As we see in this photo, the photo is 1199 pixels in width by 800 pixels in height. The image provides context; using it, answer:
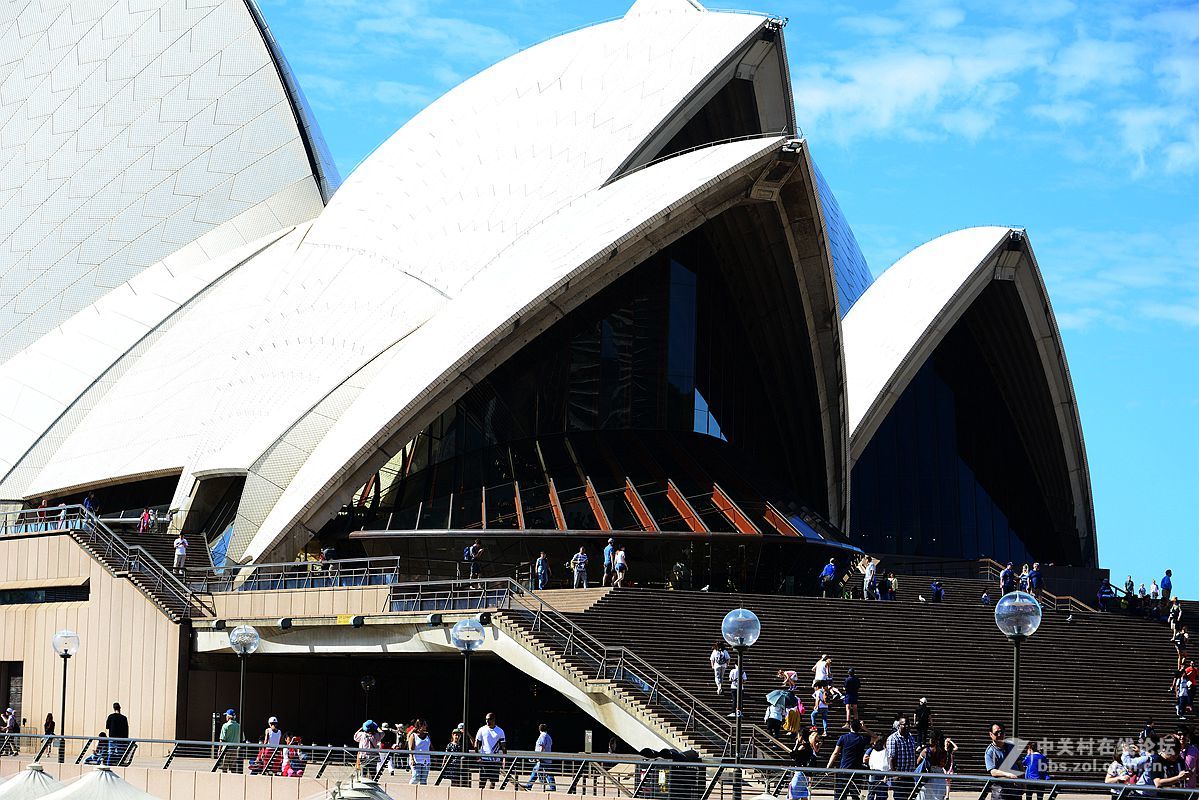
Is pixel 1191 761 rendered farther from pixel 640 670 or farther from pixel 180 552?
pixel 180 552

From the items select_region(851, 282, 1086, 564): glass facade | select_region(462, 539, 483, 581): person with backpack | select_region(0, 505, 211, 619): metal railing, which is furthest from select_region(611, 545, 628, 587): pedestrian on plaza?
select_region(851, 282, 1086, 564): glass facade

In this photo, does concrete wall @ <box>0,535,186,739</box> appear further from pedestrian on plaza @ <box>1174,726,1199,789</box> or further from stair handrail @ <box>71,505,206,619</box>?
pedestrian on plaza @ <box>1174,726,1199,789</box>

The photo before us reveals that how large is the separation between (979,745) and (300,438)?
1558cm

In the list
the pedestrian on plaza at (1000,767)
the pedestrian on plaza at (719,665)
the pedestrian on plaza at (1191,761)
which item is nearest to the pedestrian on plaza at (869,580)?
the pedestrian on plaza at (719,665)

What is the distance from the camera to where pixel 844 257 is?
4709cm

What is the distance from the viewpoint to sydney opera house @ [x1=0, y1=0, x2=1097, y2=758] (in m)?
32.0

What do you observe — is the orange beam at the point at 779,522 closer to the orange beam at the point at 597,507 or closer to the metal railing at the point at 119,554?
the orange beam at the point at 597,507

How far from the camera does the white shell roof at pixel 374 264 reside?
35406mm

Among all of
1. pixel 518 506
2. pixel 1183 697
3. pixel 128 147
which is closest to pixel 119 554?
pixel 518 506

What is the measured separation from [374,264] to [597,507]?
9.82 metres

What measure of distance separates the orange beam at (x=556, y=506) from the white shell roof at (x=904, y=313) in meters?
9.59

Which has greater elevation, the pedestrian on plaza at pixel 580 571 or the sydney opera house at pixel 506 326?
the sydney opera house at pixel 506 326

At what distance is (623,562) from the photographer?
1102 inches

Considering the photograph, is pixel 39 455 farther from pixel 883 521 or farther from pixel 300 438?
pixel 883 521
